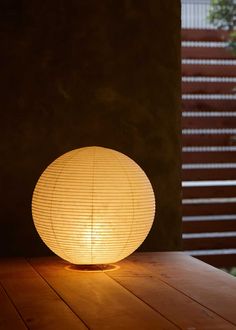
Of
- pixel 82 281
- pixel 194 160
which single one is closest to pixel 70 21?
pixel 82 281

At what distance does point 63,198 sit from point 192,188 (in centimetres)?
206

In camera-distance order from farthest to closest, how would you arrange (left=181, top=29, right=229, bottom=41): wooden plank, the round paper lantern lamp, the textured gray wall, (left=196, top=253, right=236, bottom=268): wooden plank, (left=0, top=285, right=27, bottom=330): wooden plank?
(left=181, top=29, right=229, bottom=41): wooden plank → (left=196, top=253, right=236, bottom=268): wooden plank → the textured gray wall → the round paper lantern lamp → (left=0, top=285, right=27, bottom=330): wooden plank

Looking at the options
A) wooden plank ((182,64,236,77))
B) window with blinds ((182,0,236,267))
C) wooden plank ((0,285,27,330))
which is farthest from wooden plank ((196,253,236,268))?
wooden plank ((0,285,27,330))

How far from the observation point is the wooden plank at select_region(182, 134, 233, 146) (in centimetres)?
455

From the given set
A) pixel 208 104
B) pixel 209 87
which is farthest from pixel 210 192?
pixel 209 87

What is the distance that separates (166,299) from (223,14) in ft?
9.30

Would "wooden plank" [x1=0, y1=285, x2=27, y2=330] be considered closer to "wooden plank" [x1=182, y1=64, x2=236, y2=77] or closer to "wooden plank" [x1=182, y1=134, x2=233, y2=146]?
"wooden plank" [x1=182, y1=134, x2=233, y2=146]

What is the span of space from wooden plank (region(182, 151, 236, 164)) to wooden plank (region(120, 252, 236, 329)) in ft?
4.96

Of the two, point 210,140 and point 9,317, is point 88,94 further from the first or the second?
point 210,140

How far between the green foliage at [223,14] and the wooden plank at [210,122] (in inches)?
23.5

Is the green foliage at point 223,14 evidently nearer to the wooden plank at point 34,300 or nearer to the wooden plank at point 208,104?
the wooden plank at point 208,104

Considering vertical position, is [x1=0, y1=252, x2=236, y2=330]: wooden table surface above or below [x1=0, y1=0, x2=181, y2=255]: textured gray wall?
below

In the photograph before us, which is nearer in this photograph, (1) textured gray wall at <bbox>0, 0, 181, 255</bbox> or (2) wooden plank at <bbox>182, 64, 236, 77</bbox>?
(1) textured gray wall at <bbox>0, 0, 181, 255</bbox>

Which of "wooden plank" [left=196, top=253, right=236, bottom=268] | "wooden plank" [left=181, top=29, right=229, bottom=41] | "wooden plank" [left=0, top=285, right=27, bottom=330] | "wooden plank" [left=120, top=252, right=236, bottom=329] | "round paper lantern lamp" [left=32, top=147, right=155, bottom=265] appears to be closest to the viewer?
"wooden plank" [left=0, top=285, right=27, bottom=330]
